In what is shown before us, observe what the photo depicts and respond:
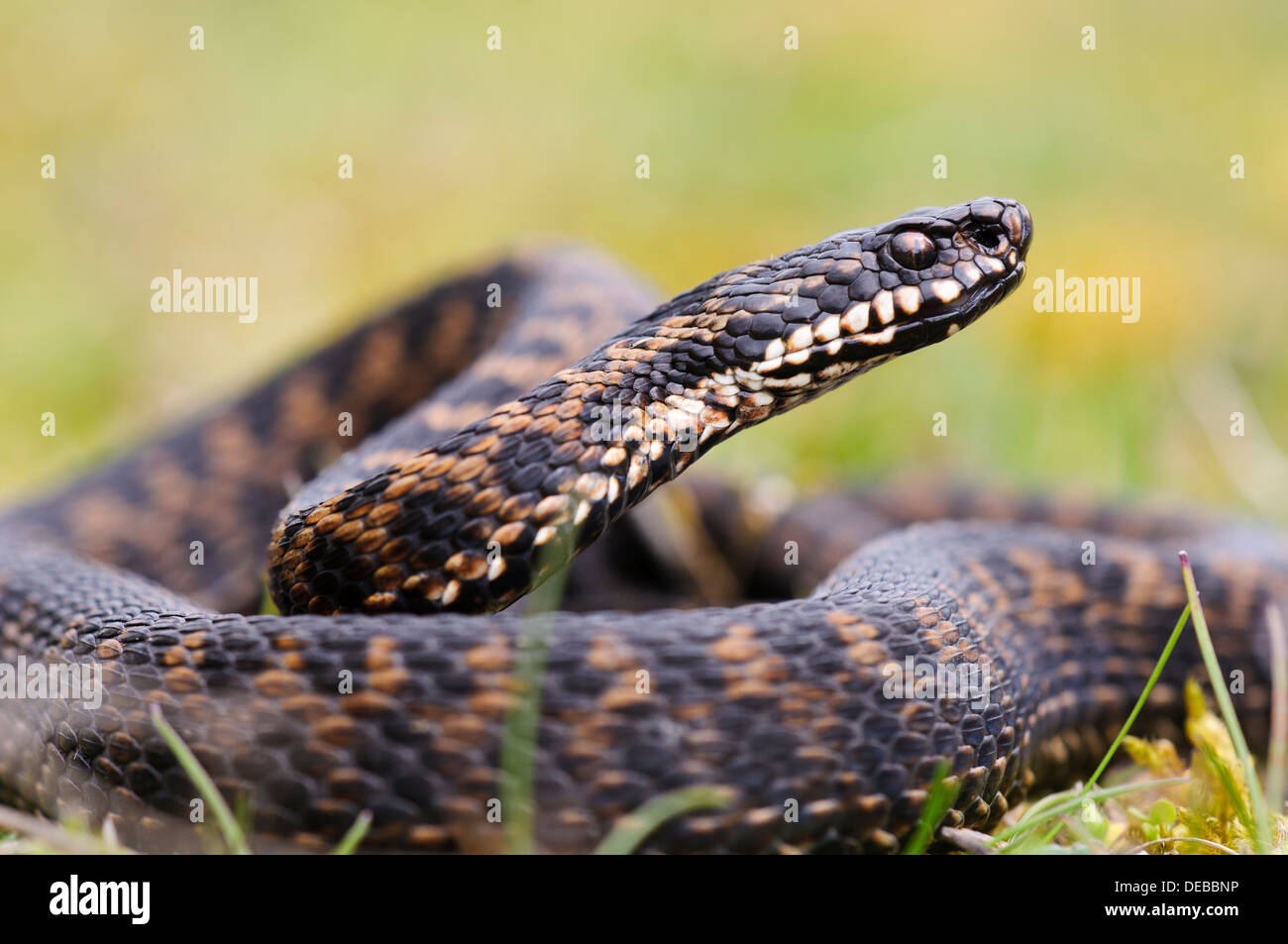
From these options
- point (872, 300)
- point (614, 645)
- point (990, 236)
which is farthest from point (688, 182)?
point (614, 645)

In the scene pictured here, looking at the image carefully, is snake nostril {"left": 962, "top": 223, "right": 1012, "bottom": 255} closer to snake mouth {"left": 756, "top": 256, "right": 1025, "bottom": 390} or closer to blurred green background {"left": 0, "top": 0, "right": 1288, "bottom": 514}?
snake mouth {"left": 756, "top": 256, "right": 1025, "bottom": 390}

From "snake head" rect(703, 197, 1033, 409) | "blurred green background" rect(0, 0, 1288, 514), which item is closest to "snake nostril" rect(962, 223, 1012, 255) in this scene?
"snake head" rect(703, 197, 1033, 409)

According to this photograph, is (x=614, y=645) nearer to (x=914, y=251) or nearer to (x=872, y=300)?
(x=872, y=300)

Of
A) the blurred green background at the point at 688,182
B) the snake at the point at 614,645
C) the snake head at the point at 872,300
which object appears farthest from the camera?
the blurred green background at the point at 688,182

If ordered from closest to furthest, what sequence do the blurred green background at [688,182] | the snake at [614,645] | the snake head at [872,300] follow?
the snake at [614,645]
the snake head at [872,300]
the blurred green background at [688,182]

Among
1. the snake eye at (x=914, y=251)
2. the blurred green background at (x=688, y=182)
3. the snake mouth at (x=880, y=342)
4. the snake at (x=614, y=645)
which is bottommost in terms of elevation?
the snake at (x=614, y=645)

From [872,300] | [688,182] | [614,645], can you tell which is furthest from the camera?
[688,182]

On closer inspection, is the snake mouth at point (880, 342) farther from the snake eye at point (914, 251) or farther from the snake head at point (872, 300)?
the snake eye at point (914, 251)

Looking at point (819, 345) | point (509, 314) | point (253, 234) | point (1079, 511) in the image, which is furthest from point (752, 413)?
point (253, 234)

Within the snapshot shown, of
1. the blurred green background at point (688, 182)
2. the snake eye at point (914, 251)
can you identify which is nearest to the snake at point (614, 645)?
the snake eye at point (914, 251)
